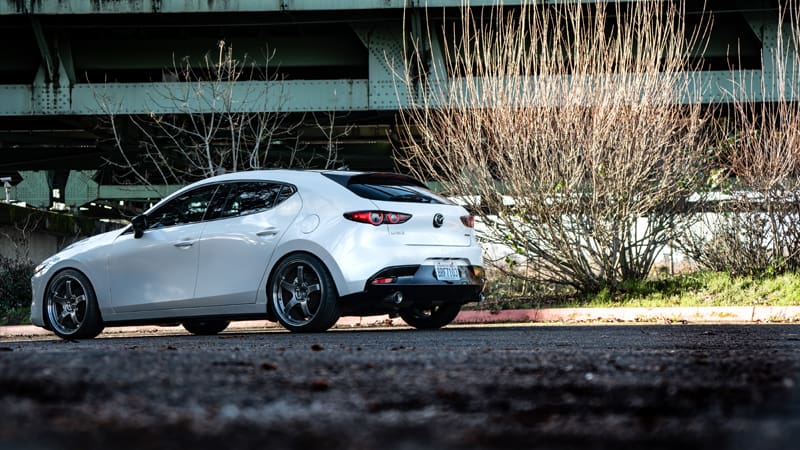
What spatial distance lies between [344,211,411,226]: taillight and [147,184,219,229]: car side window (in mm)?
1602

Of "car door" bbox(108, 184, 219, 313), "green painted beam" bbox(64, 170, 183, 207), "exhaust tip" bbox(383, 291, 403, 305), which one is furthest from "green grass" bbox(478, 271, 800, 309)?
"green painted beam" bbox(64, 170, 183, 207)

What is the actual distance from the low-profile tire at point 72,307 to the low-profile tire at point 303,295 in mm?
2012

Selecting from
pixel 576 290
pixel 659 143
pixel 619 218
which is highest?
pixel 659 143

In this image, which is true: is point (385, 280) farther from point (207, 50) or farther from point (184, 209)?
point (207, 50)

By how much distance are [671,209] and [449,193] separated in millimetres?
2728

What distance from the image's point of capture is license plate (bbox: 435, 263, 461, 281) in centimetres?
880

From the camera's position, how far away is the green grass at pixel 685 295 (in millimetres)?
11859

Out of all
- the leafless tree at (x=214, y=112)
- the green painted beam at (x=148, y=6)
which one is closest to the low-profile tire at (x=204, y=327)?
the leafless tree at (x=214, y=112)

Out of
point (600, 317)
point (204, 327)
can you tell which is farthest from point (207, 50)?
point (600, 317)

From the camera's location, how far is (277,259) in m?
8.66

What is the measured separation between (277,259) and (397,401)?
581cm

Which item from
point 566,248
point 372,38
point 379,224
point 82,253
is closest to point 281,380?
point 379,224

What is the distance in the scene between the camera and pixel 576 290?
43.2 feet

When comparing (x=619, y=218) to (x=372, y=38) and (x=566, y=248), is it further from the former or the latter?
(x=372, y=38)
